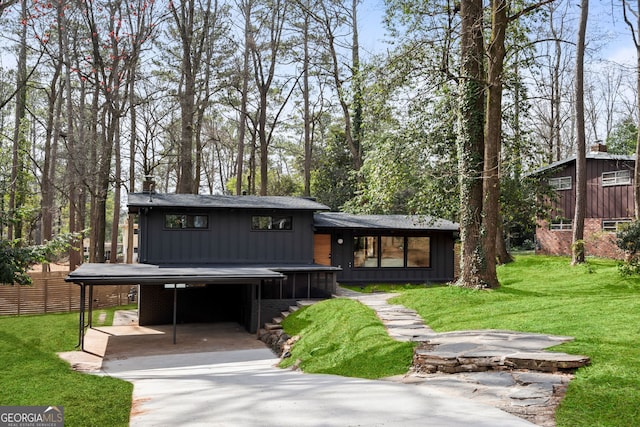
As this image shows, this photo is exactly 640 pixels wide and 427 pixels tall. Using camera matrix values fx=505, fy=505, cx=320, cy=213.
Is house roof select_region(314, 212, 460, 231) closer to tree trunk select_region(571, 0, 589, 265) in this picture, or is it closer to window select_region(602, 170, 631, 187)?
tree trunk select_region(571, 0, 589, 265)

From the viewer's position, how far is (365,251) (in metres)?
19.2

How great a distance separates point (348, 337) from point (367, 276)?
930cm

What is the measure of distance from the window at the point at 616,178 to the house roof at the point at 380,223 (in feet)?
26.1

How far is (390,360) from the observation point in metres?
7.85

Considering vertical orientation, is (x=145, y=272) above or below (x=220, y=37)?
below

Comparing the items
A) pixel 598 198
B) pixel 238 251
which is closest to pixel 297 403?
pixel 238 251

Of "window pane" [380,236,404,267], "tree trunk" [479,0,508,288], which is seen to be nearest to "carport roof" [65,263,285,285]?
"tree trunk" [479,0,508,288]

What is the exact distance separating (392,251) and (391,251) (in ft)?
0.13

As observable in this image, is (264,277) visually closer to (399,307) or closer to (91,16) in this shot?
(399,307)

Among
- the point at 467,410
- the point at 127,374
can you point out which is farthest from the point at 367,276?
the point at 467,410

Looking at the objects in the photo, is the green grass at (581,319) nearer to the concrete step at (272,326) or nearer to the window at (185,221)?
the concrete step at (272,326)

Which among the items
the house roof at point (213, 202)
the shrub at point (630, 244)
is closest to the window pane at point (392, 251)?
the house roof at point (213, 202)

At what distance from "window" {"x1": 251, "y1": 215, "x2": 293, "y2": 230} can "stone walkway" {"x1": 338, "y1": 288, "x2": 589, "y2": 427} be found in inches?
350

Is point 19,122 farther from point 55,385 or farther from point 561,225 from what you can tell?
point 561,225
